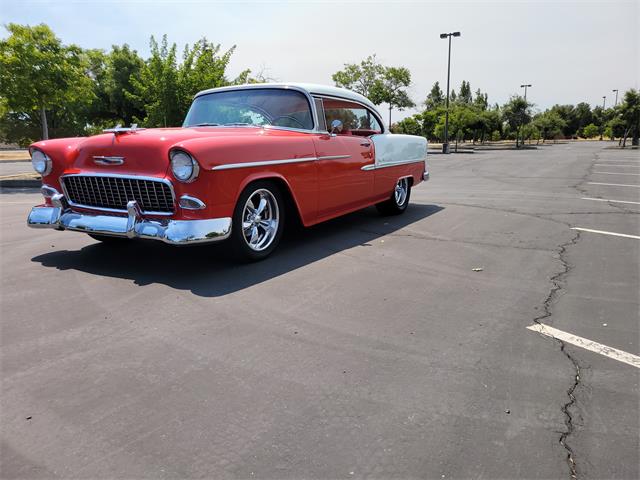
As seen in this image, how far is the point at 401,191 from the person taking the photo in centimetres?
724

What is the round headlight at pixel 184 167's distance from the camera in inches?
146

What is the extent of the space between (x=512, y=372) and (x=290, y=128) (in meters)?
3.42

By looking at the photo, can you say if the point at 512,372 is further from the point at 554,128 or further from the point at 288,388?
the point at 554,128

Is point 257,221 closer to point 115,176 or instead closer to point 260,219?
point 260,219

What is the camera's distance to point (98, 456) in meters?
1.85

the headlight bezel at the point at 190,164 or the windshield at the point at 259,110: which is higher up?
the windshield at the point at 259,110

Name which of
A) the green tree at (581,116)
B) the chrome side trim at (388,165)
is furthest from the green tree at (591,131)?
the chrome side trim at (388,165)

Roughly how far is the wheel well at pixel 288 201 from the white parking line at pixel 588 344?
2.52 metres

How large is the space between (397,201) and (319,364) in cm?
482

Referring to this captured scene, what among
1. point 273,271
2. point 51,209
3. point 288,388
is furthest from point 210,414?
point 51,209

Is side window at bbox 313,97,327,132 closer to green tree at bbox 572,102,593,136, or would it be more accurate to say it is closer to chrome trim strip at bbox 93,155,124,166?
chrome trim strip at bbox 93,155,124,166

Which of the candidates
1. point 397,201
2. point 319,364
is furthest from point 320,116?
point 319,364

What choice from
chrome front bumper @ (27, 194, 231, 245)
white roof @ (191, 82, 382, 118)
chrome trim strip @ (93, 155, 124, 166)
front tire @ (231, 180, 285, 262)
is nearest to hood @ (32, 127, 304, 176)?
chrome trim strip @ (93, 155, 124, 166)

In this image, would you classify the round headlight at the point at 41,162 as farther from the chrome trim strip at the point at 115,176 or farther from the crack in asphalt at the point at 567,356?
the crack in asphalt at the point at 567,356
